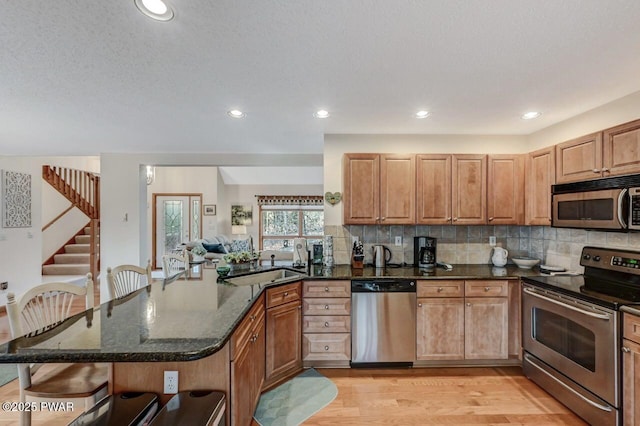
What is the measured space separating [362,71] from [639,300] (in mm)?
2352

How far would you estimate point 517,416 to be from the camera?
2.24 metres

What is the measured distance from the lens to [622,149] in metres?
2.26

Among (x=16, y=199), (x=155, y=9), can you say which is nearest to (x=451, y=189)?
A: (x=155, y=9)

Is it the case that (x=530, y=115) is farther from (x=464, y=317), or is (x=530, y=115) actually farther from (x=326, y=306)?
(x=326, y=306)

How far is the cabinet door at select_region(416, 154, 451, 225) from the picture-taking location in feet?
10.6

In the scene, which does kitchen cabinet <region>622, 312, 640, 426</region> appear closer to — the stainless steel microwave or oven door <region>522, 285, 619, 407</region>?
oven door <region>522, 285, 619, 407</region>

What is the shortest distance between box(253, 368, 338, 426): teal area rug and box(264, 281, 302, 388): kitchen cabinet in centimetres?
12

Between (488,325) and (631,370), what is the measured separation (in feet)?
3.49

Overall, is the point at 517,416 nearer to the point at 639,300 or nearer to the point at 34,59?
the point at 639,300

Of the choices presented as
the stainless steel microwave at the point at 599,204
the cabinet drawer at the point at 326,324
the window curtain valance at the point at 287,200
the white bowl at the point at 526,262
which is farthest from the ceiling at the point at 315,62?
the window curtain valance at the point at 287,200

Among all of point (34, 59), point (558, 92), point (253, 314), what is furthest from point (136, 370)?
point (558, 92)

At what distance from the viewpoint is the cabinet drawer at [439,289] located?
2.85 m

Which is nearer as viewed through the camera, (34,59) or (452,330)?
(34,59)

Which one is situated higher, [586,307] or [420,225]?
[420,225]
